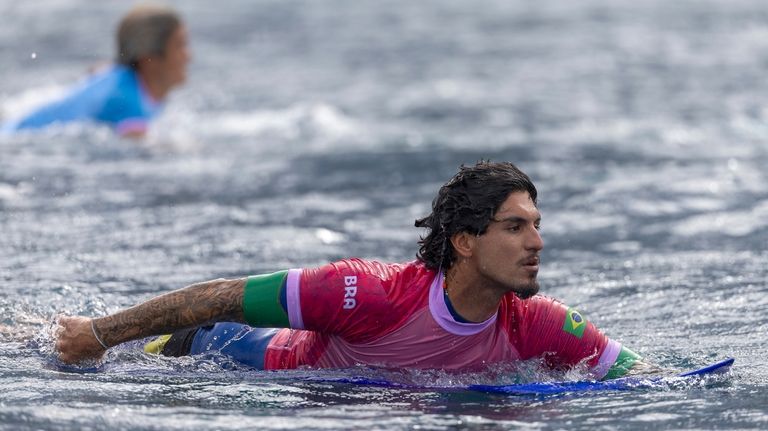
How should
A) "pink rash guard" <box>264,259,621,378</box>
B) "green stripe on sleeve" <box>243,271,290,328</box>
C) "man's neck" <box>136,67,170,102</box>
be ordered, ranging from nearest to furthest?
"green stripe on sleeve" <box>243,271,290,328</box> < "pink rash guard" <box>264,259,621,378</box> < "man's neck" <box>136,67,170,102</box>

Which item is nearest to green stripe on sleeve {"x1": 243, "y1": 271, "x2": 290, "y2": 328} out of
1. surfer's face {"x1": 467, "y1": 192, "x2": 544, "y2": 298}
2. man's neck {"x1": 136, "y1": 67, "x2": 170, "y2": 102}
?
surfer's face {"x1": 467, "y1": 192, "x2": 544, "y2": 298}

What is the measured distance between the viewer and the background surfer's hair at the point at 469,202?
588 centimetres

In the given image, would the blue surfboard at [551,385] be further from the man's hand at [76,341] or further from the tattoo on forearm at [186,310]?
the man's hand at [76,341]

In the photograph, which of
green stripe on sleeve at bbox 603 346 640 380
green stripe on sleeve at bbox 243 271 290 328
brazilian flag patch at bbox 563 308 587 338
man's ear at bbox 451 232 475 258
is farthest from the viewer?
green stripe on sleeve at bbox 603 346 640 380

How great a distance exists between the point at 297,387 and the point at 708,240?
4.71m

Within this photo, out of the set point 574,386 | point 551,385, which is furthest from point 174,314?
point 574,386

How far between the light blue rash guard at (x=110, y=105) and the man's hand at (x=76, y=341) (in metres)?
6.39

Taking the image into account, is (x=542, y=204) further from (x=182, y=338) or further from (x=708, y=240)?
(x=182, y=338)

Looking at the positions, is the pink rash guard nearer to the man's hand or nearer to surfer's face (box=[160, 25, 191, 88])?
the man's hand

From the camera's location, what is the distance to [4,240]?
9.51 metres

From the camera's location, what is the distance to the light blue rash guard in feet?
40.6

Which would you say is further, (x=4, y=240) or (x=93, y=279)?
(x=4, y=240)

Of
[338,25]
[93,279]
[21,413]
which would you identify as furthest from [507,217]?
[338,25]

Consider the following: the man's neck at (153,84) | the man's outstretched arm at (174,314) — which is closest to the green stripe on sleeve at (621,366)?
the man's outstretched arm at (174,314)
